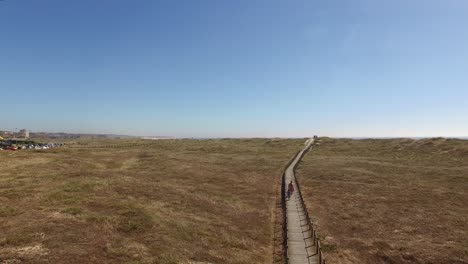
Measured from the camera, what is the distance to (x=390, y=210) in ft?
125

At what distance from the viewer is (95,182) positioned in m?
43.5

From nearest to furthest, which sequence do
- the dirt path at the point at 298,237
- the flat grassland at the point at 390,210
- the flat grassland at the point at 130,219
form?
the flat grassland at the point at 130,219 < the dirt path at the point at 298,237 < the flat grassland at the point at 390,210

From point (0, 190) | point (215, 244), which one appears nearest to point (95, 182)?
point (0, 190)

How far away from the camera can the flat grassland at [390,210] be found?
25984 mm

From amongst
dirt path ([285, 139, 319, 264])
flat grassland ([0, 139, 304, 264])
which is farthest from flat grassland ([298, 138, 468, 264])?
flat grassland ([0, 139, 304, 264])

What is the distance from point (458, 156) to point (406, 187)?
140ft

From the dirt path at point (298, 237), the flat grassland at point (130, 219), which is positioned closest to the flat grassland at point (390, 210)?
the dirt path at point (298, 237)

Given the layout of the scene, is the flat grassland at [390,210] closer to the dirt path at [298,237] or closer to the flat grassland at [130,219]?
the dirt path at [298,237]

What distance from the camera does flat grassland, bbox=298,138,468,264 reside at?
2598 centimetres

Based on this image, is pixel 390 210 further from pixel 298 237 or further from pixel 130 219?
pixel 130 219

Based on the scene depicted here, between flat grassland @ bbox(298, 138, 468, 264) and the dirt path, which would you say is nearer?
the dirt path

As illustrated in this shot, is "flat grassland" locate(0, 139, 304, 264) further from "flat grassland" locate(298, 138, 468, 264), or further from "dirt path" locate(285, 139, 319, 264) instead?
"flat grassland" locate(298, 138, 468, 264)

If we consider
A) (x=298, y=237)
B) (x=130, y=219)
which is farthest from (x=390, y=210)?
(x=130, y=219)

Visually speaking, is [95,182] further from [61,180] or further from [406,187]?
[406,187]
